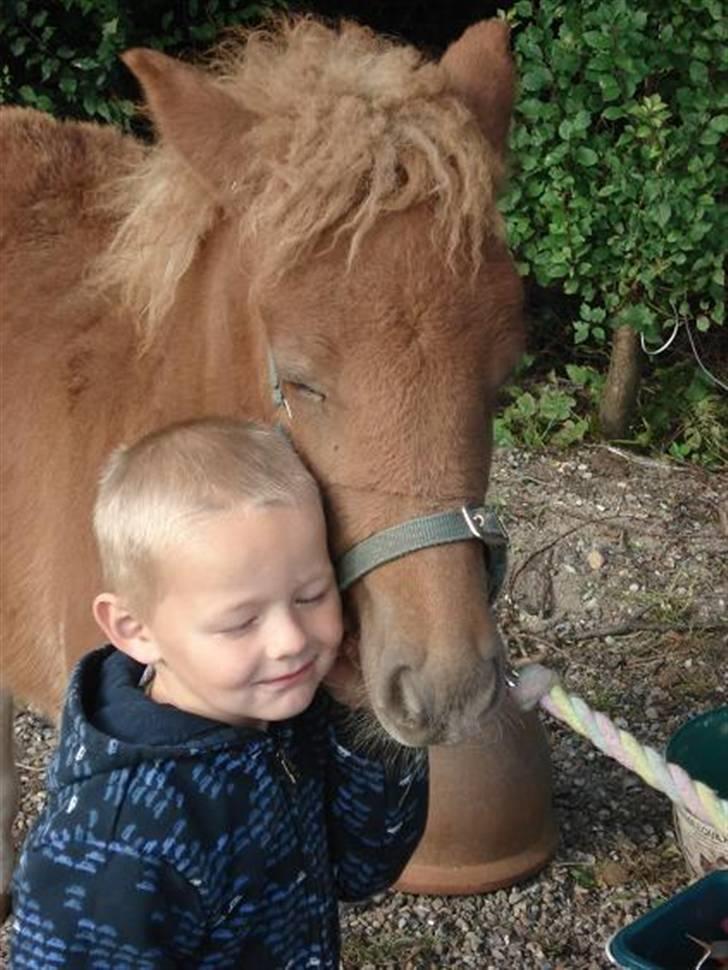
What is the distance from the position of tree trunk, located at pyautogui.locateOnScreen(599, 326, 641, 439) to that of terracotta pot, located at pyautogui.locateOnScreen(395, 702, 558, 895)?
7.16 feet

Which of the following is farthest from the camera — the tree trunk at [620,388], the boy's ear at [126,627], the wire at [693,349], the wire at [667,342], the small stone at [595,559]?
the tree trunk at [620,388]

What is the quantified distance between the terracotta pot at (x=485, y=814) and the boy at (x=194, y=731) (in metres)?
1.28

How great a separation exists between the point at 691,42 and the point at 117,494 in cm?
354

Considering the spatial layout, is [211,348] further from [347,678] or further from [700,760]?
[700,760]

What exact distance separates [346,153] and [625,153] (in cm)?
306

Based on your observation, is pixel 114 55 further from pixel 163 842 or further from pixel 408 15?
pixel 163 842

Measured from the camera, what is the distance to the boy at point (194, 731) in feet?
4.75

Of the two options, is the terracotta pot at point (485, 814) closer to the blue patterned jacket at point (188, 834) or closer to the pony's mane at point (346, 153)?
the blue patterned jacket at point (188, 834)

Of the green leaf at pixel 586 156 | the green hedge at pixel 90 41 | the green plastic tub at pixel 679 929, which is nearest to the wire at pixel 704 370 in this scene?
the green leaf at pixel 586 156

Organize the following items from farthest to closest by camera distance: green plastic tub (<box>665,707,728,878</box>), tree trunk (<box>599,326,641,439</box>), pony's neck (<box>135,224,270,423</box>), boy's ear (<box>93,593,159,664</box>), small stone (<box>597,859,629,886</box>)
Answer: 1. tree trunk (<box>599,326,641,439</box>)
2. small stone (<box>597,859,629,886</box>)
3. green plastic tub (<box>665,707,728,878</box>)
4. pony's neck (<box>135,224,270,423</box>)
5. boy's ear (<box>93,593,159,664</box>)

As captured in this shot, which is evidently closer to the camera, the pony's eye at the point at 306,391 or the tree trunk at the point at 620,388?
the pony's eye at the point at 306,391

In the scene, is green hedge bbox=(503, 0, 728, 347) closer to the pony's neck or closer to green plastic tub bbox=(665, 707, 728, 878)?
green plastic tub bbox=(665, 707, 728, 878)

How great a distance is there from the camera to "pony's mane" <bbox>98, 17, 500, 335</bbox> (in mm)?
1688

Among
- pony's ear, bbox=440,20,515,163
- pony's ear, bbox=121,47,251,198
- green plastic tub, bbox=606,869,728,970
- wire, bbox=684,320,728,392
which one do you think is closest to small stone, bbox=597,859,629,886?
green plastic tub, bbox=606,869,728,970
